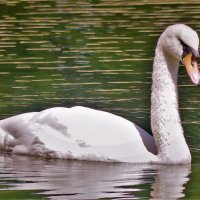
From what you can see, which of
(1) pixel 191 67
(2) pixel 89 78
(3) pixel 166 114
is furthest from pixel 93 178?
(2) pixel 89 78

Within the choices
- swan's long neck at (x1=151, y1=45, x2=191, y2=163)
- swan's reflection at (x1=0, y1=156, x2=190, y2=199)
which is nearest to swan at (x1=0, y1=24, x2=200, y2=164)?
swan's long neck at (x1=151, y1=45, x2=191, y2=163)

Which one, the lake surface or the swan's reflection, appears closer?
the swan's reflection

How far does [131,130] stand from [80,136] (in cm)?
49

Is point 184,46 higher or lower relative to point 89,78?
higher

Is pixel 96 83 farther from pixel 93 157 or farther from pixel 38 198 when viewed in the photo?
pixel 38 198

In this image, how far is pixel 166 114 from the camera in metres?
13.5

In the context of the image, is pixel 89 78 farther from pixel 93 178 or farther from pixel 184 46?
pixel 93 178

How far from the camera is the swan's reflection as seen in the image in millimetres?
12055

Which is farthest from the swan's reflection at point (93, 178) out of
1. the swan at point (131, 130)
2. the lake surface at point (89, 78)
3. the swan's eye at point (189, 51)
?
the swan's eye at point (189, 51)

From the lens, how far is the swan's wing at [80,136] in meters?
13.3

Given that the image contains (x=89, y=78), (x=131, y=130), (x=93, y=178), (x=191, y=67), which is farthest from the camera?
(x=89, y=78)

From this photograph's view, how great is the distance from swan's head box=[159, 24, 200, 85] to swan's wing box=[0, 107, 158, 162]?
2.78 feet

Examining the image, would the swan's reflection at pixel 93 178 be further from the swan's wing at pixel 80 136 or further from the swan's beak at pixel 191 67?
the swan's beak at pixel 191 67

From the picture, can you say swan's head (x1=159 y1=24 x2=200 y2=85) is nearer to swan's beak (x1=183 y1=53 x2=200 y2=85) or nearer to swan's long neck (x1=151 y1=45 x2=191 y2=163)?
swan's beak (x1=183 y1=53 x2=200 y2=85)
